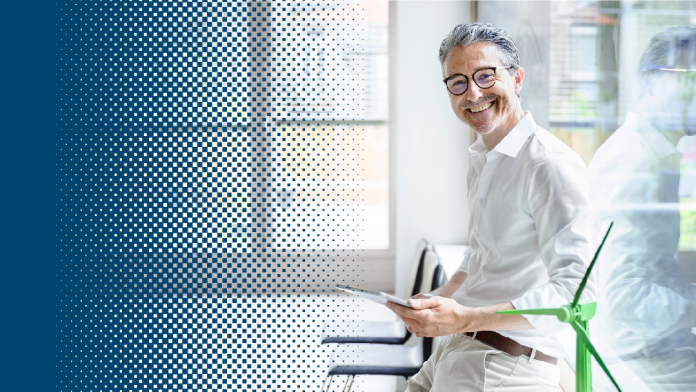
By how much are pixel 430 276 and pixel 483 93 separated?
132 centimetres

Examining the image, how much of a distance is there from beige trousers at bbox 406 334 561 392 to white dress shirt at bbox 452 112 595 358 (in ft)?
0.17

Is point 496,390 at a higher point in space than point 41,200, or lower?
lower

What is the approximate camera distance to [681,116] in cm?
102

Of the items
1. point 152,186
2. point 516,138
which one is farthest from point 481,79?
point 152,186

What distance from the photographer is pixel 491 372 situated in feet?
3.71

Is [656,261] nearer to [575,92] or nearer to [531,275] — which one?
[531,275]

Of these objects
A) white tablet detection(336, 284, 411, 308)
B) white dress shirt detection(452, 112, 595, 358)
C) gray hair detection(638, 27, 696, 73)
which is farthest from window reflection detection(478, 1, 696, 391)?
white tablet detection(336, 284, 411, 308)

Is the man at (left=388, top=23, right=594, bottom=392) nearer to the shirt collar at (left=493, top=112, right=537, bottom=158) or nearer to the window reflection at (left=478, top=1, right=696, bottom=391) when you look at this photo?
the shirt collar at (left=493, top=112, right=537, bottom=158)

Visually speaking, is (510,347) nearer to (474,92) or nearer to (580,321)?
(580,321)

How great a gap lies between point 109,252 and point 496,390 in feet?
5.01

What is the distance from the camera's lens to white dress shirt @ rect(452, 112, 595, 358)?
0.95 meters

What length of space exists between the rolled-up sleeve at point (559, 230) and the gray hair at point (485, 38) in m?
0.27

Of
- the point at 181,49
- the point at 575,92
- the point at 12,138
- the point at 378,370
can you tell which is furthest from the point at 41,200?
the point at 575,92

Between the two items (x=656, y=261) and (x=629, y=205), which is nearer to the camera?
(x=656, y=261)
